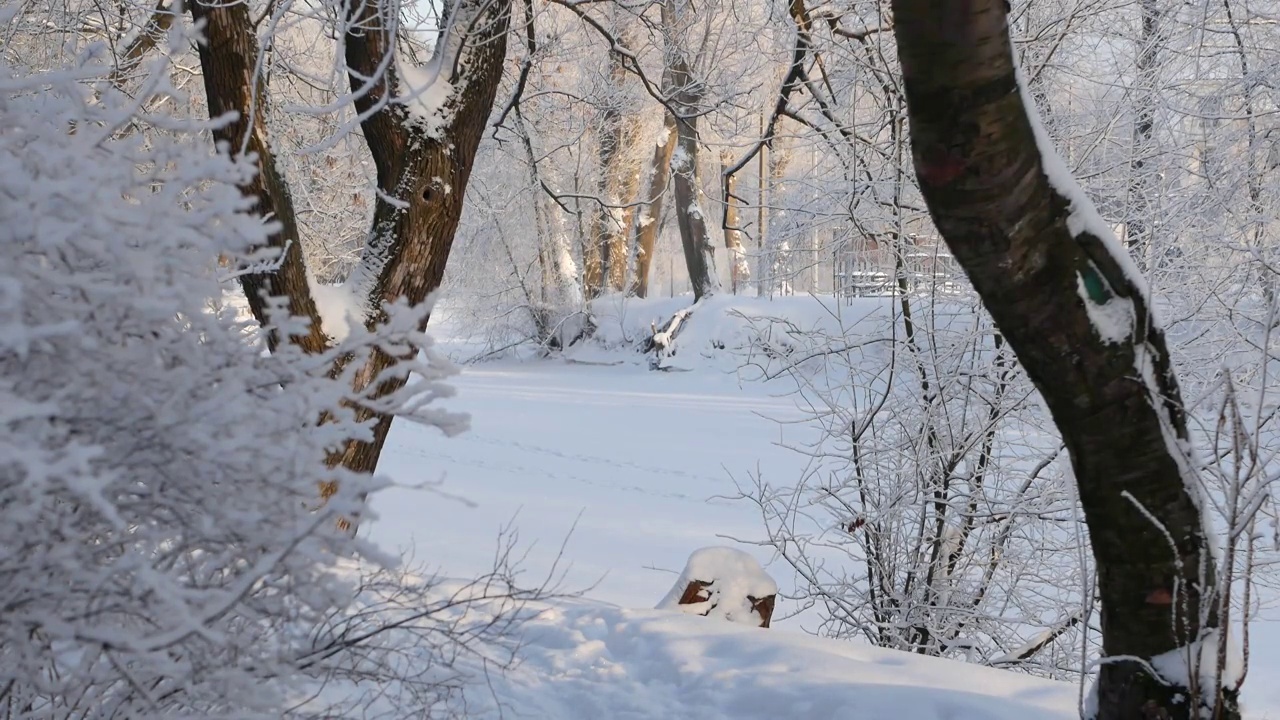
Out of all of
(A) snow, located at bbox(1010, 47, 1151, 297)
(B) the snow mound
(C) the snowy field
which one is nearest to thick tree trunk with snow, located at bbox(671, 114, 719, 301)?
(C) the snowy field

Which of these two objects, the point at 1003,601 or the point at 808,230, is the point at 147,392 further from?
the point at 808,230

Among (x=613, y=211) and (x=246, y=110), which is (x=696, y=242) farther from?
(x=246, y=110)

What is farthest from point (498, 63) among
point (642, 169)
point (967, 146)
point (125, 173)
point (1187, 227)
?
point (642, 169)

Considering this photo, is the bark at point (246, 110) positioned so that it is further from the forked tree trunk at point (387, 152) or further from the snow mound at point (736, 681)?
the snow mound at point (736, 681)

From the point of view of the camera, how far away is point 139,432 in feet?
4.58

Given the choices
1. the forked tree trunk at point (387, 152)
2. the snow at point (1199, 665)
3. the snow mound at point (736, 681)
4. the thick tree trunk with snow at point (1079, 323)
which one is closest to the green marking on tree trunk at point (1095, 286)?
the thick tree trunk with snow at point (1079, 323)

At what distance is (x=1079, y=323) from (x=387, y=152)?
2.86m

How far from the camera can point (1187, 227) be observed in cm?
620

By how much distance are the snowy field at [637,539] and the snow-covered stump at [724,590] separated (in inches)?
11.3

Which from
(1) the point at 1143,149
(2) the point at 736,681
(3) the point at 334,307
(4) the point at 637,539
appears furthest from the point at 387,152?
(4) the point at 637,539

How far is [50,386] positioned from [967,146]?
1.75 m

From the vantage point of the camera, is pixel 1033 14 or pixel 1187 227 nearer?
pixel 1033 14

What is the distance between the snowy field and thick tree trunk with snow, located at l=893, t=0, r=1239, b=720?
2.47ft

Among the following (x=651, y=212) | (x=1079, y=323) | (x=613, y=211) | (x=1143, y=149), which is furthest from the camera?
(x=651, y=212)
